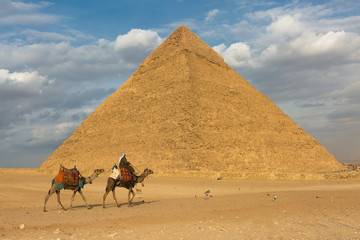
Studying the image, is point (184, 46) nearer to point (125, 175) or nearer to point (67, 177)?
point (125, 175)

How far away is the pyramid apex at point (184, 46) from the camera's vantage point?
60906 mm

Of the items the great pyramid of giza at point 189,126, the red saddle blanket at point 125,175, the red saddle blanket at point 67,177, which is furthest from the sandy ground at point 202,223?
the great pyramid of giza at point 189,126

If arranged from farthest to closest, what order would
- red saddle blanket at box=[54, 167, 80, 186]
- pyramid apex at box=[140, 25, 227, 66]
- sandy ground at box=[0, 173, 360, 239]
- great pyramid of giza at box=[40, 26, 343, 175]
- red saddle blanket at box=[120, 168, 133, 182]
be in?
pyramid apex at box=[140, 25, 227, 66] < great pyramid of giza at box=[40, 26, 343, 175] < red saddle blanket at box=[120, 168, 133, 182] < red saddle blanket at box=[54, 167, 80, 186] < sandy ground at box=[0, 173, 360, 239]

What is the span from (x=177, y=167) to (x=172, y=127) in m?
8.20

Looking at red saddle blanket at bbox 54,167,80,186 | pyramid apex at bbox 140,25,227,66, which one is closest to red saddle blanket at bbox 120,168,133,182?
red saddle blanket at bbox 54,167,80,186

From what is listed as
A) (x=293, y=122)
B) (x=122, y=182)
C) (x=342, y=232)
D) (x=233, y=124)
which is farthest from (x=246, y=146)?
(x=342, y=232)

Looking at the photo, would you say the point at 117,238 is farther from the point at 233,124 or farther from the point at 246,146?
the point at 233,124

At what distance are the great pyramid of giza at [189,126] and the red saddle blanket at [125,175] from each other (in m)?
23.6

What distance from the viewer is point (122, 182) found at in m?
13.0

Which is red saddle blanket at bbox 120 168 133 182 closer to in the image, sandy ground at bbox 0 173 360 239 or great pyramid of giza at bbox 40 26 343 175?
sandy ground at bbox 0 173 360 239

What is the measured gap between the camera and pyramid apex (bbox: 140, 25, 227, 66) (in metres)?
60.9

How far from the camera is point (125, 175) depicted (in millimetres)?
13039

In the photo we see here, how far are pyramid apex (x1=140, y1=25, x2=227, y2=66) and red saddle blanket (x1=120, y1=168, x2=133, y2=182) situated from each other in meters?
48.2

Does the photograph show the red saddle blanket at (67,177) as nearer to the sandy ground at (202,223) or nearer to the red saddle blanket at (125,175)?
the sandy ground at (202,223)
